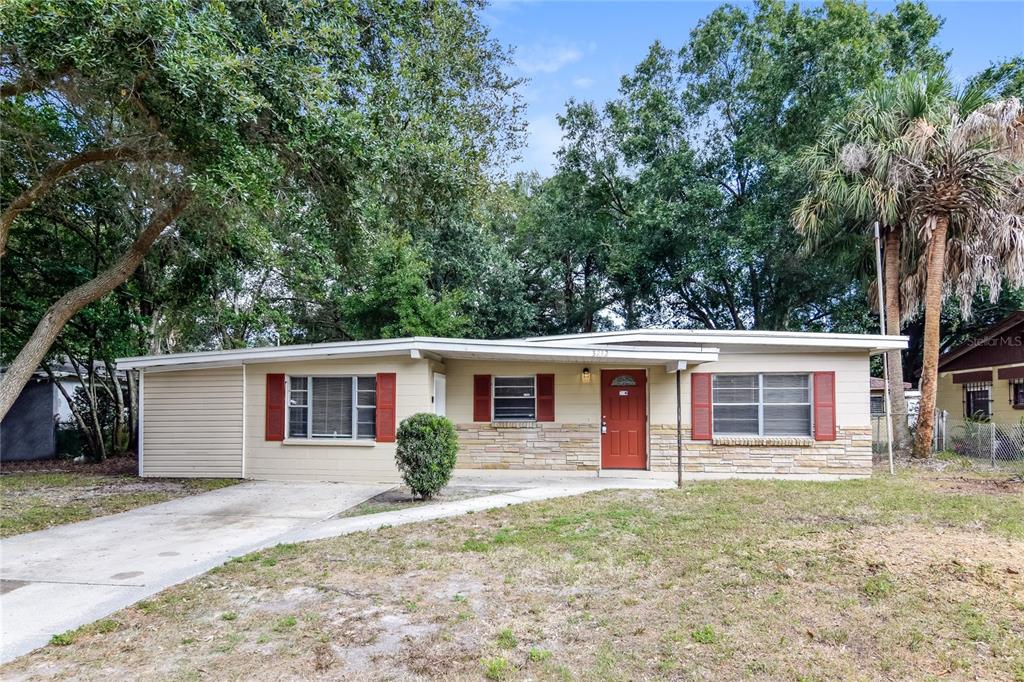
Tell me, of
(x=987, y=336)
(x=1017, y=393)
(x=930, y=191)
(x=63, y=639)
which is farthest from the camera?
(x=987, y=336)

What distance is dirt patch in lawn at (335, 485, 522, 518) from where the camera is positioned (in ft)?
26.3

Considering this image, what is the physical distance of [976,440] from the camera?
13.9 m

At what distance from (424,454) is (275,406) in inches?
158

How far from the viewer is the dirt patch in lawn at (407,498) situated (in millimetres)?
8031

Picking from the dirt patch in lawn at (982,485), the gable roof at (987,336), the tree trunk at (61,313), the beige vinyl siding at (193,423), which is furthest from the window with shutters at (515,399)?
the gable roof at (987,336)

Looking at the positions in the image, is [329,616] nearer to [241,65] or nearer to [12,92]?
[241,65]

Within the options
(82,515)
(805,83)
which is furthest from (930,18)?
(82,515)

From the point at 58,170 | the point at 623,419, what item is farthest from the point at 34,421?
the point at 623,419

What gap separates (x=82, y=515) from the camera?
25.5 ft

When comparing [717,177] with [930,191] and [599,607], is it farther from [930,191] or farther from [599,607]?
[599,607]

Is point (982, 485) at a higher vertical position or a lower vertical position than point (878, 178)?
lower

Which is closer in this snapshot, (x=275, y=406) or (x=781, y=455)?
(x=275, y=406)

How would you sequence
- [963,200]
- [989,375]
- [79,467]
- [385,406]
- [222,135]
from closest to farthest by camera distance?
1. [222,135]
2. [385,406]
3. [963,200]
4. [79,467]
5. [989,375]

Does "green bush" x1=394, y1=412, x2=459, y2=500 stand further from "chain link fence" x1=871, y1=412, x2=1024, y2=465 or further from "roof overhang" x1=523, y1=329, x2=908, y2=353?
"chain link fence" x1=871, y1=412, x2=1024, y2=465
